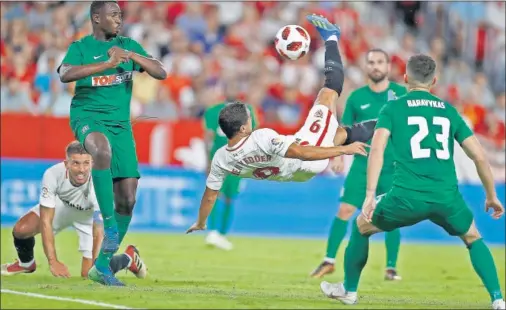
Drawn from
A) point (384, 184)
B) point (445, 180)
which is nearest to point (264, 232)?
point (384, 184)

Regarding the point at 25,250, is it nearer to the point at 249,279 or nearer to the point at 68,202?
the point at 68,202

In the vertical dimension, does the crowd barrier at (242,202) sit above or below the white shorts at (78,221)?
below

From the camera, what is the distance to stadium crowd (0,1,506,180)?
22969mm

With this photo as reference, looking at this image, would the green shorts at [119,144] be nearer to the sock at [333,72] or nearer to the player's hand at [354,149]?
the sock at [333,72]

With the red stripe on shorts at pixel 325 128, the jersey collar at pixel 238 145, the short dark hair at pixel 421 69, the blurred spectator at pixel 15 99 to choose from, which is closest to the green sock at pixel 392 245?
the red stripe on shorts at pixel 325 128

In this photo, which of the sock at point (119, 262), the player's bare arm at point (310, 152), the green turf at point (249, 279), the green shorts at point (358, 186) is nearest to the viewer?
the green turf at point (249, 279)

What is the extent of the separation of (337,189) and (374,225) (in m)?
11.1

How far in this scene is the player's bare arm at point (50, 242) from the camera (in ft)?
40.5

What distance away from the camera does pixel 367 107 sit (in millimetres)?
14758

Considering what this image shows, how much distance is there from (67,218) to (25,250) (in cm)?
61

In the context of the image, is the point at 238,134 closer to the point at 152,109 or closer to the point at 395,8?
the point at 152,109

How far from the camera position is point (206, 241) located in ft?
63.7

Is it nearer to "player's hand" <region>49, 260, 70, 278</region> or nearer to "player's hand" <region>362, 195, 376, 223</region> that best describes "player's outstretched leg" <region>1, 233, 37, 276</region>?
"player's hand" <region>49, 260, 70, 278</region>

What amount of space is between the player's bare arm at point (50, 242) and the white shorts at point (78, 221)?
60 cm
